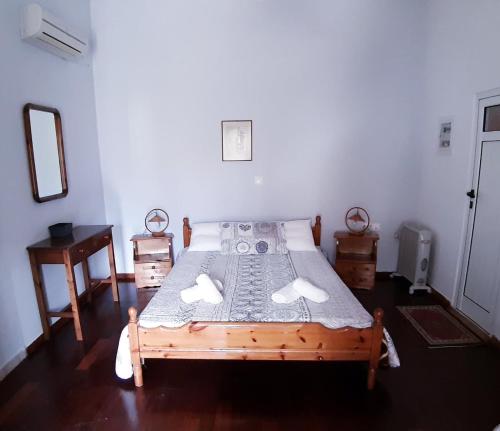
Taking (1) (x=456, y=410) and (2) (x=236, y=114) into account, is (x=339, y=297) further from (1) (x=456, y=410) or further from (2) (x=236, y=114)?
(2) (x=236, y=114)

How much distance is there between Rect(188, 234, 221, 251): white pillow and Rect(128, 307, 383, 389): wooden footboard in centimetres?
135

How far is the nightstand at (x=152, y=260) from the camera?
3.40 meters

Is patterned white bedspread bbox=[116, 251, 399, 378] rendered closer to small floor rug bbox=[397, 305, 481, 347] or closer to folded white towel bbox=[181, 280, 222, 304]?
folded white towel bbox=[181, 280, 222, 304]

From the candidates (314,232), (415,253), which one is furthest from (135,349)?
(415,253)

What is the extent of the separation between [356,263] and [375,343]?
4.93ft

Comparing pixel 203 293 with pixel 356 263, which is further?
pixel 356 263

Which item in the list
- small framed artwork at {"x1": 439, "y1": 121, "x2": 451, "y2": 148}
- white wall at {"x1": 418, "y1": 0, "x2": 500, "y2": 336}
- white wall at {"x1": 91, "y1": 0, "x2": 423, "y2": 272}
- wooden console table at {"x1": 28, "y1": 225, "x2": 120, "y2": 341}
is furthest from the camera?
white wall at {"x1": 91, "y1": 0, "x2": 423, "y2": 272}

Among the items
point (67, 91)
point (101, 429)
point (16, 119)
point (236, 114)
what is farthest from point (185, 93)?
point (101, 429)

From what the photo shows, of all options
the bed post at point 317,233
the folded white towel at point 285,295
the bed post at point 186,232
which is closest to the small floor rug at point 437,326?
the bed post at point 317,233

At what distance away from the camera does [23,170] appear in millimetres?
2420

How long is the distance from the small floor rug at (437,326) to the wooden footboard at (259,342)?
92cm

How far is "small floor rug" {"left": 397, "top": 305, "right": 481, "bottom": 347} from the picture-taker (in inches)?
99.0

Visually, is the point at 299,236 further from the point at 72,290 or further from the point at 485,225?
the point at 72,290

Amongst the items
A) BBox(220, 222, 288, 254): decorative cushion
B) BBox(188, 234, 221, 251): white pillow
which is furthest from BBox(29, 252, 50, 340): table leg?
BBox(220, 222, 288, 254): decorative cushion
